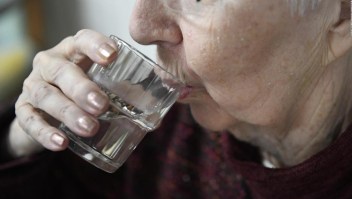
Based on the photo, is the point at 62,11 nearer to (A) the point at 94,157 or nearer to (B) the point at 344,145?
(A) the point at 94,157

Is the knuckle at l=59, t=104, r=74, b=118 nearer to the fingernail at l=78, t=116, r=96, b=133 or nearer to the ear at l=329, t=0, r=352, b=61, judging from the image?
the fingernail at l=78, t=116, r=96, b=133

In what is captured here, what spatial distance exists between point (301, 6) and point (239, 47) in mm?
90

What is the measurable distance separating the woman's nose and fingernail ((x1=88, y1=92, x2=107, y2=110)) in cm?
10

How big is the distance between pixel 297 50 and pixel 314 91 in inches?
4.4

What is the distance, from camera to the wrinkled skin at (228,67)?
0.66m

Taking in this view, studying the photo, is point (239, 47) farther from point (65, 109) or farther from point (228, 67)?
point (65, 109)

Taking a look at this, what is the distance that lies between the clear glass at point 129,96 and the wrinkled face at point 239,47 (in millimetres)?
48

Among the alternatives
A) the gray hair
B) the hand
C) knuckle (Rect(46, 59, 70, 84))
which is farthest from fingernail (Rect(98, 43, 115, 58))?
the gray hair

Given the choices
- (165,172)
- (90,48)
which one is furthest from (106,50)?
(165,172)

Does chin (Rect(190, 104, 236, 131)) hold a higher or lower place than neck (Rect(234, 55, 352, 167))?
lower

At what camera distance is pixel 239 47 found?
0.67m

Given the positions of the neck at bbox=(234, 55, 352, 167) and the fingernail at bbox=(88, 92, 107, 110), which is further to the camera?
the neck at bbox=(234, 55, 352, 167)

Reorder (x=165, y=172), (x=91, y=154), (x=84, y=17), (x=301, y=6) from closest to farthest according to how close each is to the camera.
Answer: (x=301, y=6) → (x=91, y=154) → (x=165, y=172) → (x=84, y=17)

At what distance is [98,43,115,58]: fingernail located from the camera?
67cm
